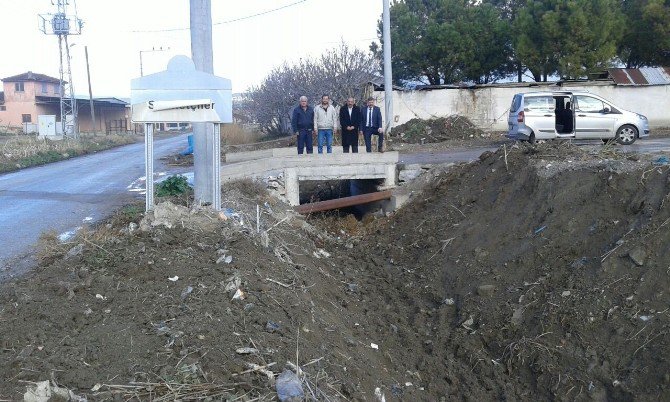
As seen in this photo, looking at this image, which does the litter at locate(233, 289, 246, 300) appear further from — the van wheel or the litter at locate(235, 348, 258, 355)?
the van wheel

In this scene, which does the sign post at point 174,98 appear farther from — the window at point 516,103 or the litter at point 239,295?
the window at point 516,103

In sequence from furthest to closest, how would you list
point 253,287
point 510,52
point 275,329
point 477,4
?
point 477,4, point 510,52, point 253,287, point 275,329

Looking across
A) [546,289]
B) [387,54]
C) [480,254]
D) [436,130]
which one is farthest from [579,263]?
[436,130]

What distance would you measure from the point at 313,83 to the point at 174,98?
2382 cm

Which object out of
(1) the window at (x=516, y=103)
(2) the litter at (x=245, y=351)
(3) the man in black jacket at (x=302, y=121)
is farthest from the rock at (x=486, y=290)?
(1) the window at (x=516, y=103)

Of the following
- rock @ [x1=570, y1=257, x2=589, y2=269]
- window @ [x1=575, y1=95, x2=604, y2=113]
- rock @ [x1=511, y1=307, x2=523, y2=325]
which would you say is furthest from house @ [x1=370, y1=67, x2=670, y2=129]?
rock @ [x1=511, y1=307, x2=523, y2=325]

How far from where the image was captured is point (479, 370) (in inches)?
276

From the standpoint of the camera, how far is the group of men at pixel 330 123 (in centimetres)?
1561

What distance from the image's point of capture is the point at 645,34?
29031mm

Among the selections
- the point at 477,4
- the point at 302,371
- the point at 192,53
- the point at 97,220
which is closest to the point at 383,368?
the point at 302,371

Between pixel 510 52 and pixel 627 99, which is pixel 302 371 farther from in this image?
pixel 510 52

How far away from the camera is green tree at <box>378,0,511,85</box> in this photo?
32.3 metres

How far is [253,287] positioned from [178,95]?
11.4ft

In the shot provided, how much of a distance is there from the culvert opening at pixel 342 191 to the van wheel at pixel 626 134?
7276mm
